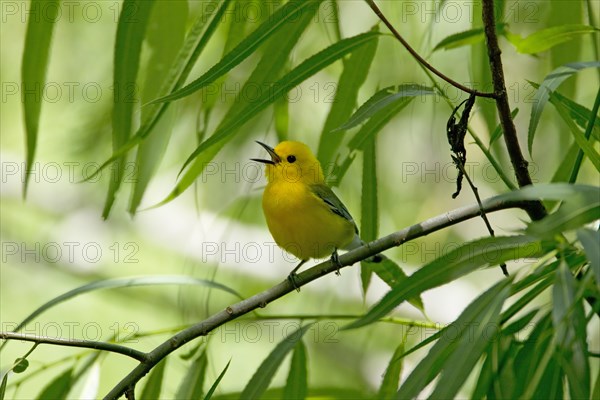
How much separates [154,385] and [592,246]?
153 cm

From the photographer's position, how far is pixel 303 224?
10.6ft

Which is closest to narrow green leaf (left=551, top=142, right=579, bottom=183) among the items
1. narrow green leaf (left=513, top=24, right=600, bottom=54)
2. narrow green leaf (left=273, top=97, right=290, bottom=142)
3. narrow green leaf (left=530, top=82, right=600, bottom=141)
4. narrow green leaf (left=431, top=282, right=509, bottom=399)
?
narrow green leaf (left=530, top=82, right=600, bottom=141)

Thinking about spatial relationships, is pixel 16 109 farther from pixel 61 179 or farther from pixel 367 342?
pixel 367 342

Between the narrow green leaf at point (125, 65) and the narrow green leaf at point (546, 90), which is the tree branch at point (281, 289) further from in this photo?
the narrow green leaf at point (125, 65)

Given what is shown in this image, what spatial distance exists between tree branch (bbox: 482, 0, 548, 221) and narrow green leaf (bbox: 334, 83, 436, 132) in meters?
0.20

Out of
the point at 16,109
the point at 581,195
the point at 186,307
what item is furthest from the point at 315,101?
the point at 581,195

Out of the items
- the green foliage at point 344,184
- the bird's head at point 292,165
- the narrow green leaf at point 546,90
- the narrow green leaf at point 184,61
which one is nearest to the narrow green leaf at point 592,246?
the green foliage at point 344,184

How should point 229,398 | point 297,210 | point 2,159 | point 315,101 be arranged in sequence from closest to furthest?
point 229,398 → point 297,210 → point 315,101 → point 2,159

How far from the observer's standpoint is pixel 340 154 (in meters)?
2.56

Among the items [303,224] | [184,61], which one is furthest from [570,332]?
[303,224]

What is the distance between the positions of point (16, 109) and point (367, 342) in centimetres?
300

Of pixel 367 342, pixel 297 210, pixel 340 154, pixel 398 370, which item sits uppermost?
pixel 340 154

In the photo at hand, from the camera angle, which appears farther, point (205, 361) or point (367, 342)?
point (367, 342)

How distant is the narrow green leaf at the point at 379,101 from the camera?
1.74 metres
